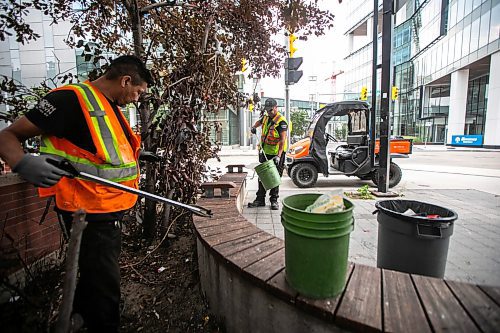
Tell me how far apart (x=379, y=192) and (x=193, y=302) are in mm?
4844

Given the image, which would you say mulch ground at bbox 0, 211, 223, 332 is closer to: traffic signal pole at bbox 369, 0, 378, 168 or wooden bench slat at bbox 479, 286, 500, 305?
wooden bench slat at bbox 479, 286, 500, 305

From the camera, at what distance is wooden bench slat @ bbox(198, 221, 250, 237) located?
2.37 m

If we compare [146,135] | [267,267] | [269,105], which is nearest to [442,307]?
[267,267]

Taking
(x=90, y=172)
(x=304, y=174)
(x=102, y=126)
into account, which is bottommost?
(x=304, y=174)

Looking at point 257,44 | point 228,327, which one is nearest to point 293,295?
point 228,327

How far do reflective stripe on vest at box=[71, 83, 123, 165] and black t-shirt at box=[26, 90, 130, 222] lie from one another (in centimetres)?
6

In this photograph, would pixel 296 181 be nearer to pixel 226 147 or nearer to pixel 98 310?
pixel 98 310

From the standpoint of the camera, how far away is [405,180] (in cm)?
806

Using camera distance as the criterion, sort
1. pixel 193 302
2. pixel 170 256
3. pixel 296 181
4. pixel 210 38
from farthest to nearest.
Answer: pixel 296 181
pixel 210 38
pixel 170 256
pixel 193 302

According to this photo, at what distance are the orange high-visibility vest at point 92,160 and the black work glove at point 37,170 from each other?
186 mm

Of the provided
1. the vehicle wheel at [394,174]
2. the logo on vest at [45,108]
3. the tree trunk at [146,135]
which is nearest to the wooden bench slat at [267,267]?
the logo on vest at [45,108]

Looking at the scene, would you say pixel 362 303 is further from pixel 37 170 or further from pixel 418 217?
pixel 37 170

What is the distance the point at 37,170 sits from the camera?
→ 1395 mm

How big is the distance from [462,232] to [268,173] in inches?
111
